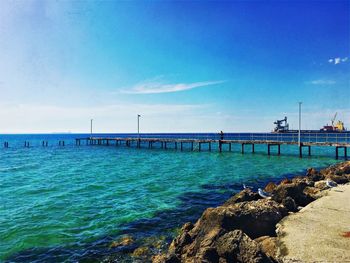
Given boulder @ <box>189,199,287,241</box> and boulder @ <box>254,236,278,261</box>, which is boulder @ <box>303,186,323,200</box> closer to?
boulder @ <box>189,199,287,241</box>

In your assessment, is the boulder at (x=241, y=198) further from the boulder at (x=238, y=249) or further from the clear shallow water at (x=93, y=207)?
the boulder at (x=238, y=249)

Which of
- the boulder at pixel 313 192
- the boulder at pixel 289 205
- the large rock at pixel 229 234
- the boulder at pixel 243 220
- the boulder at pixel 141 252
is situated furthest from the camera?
the boulder at pixel 313 192

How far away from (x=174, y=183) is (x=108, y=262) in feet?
41.2

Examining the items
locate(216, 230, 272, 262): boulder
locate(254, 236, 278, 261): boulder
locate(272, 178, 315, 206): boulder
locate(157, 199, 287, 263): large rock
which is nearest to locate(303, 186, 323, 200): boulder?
locate(272, 178, 315, 206): boulder

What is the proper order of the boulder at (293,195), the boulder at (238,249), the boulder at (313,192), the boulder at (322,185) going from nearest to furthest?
the boulder at (238,249), the boulder at (293,195), the boulder at (313,192), the boulder at (322,185)

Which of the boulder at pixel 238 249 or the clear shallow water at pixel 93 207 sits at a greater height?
the boulder at pixel 238 249

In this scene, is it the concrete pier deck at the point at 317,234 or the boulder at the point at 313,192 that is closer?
the concrete pier deck at the point at 317,234

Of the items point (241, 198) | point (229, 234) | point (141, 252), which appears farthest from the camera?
point (241, 198)

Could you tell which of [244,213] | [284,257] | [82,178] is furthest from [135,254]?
[82,178]

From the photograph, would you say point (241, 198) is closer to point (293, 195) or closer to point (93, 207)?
point (293, 195)

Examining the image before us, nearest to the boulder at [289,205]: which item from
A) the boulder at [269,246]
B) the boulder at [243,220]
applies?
the boulder at [243,220]

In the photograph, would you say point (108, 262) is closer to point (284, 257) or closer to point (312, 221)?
point (284, 257)

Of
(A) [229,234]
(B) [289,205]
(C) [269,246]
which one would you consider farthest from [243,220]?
(B) [289,205]

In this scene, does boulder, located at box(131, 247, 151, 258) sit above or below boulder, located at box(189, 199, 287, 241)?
below
